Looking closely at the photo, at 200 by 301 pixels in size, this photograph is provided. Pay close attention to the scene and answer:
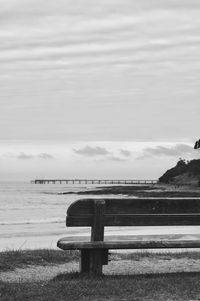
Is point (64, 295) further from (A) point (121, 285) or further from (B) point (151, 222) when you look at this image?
(B) point (151, 222)

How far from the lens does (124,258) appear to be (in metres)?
9.98

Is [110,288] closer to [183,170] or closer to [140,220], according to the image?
[140,220]

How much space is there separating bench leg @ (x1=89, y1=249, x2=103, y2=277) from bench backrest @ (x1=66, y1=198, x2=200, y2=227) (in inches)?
14.5

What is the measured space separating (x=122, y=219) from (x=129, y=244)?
1.07 ft

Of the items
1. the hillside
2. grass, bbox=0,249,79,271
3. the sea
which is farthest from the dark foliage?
grass, bbox=0,249,79,271

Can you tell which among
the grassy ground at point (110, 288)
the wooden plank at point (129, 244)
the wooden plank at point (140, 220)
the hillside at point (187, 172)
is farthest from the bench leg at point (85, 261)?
the hillside at point (187, 172)

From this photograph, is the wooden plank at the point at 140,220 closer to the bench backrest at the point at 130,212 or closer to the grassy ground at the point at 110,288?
the bench backrest at the point at 130,212

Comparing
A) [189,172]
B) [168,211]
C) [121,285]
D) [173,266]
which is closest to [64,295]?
[121,285]

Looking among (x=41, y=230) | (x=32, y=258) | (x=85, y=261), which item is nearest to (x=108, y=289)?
(x=85, y=261)

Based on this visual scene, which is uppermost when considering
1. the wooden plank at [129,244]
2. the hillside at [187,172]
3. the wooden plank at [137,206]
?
the hillside at [187,172]

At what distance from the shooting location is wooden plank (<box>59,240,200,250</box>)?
7.34m

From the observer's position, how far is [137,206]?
7.57 metres

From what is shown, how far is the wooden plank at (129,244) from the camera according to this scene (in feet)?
24.1

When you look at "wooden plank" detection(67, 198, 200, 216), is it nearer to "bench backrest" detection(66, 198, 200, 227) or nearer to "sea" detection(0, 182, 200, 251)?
"bench backrest" detection(66, 198, 200, 227)
